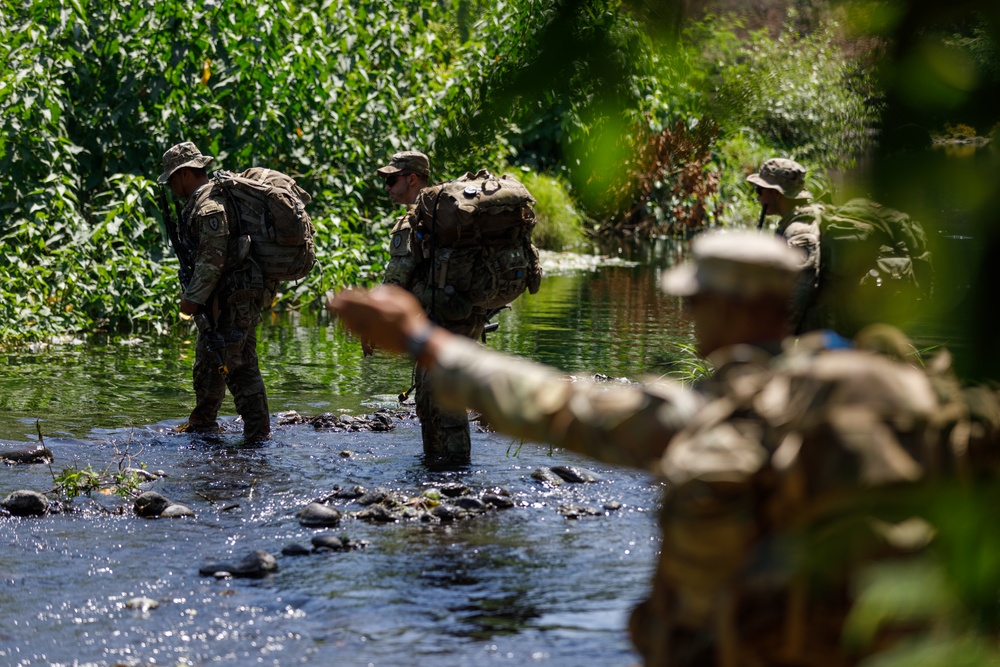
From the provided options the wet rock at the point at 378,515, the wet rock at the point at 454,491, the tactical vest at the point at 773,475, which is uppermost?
the tactical vest at the point at 773,475

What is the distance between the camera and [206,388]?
8969 mm

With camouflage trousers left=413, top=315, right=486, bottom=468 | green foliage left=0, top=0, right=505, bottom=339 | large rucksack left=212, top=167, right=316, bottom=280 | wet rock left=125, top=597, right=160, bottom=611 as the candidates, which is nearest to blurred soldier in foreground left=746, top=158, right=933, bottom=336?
wet rock left=125, top=597, right=160, bottom=611

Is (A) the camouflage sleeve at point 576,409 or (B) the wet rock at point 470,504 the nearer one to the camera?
(A) the camouflage sleeve at point 576,409

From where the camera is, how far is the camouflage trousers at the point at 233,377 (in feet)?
27.9

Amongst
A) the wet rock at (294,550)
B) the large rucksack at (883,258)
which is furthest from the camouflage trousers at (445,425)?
the large rucksack at (883,258)

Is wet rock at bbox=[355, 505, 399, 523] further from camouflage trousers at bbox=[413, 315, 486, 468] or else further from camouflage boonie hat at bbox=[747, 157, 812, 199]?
camouflage boonie hat at bbox=[747, 157, 812, 199]

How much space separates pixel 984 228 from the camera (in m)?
1.24

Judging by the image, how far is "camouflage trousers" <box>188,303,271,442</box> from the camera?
852cm

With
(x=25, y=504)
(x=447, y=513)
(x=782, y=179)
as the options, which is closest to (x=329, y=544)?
(x=447, y=513)

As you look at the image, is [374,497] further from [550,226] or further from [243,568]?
[550,226]

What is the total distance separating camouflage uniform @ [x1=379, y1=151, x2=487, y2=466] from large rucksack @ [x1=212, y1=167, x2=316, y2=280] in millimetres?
772

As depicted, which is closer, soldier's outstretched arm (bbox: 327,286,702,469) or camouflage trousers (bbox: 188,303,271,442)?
soldier's outstretched arm (bbox: 327,286,702,469)

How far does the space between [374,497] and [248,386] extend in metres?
2.02

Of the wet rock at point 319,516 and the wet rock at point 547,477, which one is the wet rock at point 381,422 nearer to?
the wet rock at point 547,477
